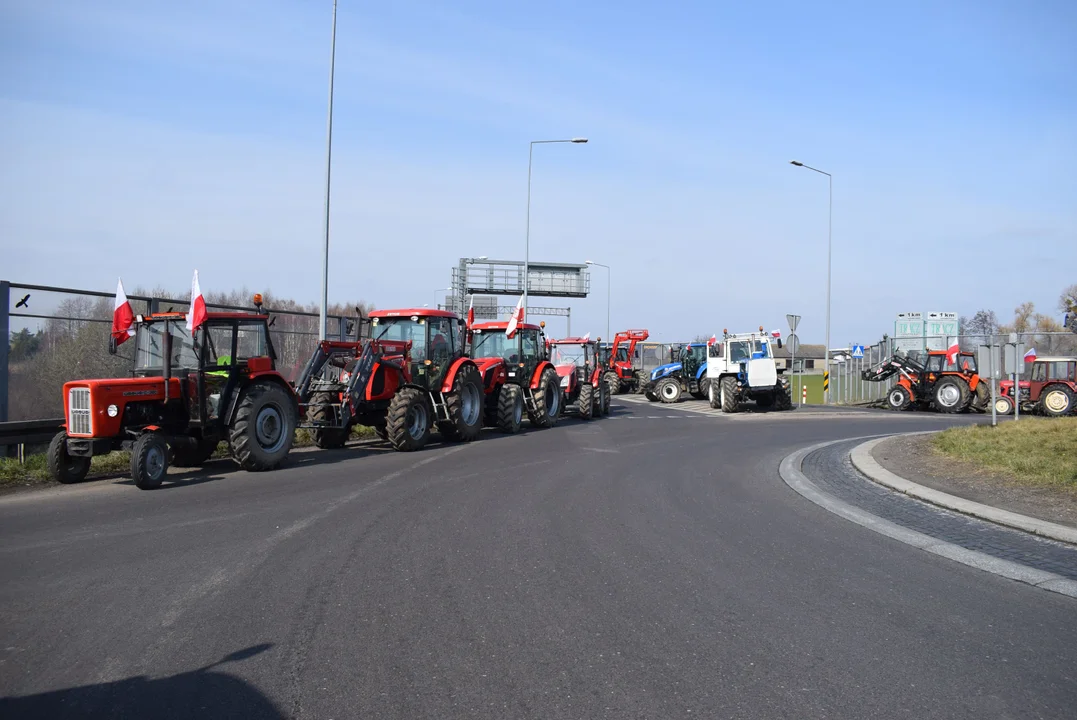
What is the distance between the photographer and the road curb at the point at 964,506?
7859 millimetres

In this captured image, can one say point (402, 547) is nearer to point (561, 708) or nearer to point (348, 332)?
point (561, 708)

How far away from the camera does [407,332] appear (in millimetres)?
16297

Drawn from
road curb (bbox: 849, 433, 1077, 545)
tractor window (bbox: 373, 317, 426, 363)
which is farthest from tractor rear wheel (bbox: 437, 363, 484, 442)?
road curb (bbox: 849, 433, 1077, 545)

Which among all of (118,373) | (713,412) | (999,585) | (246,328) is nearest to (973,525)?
(999,585)

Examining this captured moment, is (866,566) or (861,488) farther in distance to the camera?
(861,488)

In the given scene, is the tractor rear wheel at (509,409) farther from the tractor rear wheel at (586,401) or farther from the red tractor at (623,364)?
the red tractor at (623,364)

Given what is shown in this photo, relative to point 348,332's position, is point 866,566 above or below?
below

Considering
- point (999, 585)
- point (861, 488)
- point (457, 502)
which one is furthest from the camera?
point (861, 488)

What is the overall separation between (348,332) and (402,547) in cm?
1455

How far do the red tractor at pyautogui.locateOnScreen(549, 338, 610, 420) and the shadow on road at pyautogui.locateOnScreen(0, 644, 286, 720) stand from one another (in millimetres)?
19651

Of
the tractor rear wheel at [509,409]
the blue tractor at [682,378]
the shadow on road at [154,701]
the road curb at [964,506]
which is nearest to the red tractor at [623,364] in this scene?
the blue tractor at [682,378]

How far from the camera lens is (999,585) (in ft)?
20.2

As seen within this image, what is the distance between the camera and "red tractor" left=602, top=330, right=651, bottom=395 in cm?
3881

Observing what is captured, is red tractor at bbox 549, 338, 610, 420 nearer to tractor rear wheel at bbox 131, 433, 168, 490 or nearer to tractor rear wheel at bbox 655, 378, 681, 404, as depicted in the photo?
tractor rear wheel at bbox 655, 378, 681, 404
